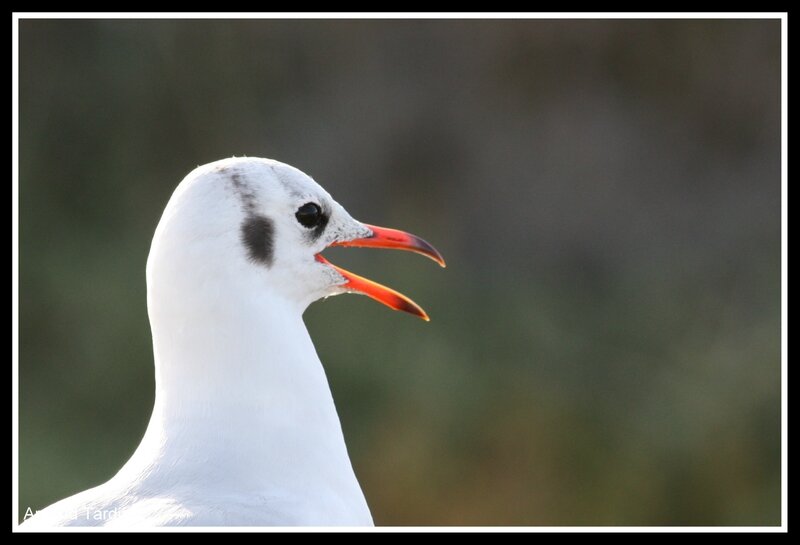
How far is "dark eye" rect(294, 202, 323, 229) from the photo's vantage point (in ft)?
7.75

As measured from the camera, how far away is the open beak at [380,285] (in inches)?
96.7

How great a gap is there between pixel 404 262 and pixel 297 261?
3.67 meters

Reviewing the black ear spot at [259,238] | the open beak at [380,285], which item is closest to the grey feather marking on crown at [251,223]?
the black ear spot at [259,238]

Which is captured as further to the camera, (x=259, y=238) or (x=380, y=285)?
(x=380, y=285)

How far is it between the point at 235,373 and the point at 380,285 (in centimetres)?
38

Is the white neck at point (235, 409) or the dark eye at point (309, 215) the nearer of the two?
the white neck at point (235, 409)

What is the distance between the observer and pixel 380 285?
252 centimetres

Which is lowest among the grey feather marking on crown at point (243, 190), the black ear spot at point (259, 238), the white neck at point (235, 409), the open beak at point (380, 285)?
the white neck at point (235, 409)

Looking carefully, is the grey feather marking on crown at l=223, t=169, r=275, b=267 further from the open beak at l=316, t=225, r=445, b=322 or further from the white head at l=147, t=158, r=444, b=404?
the open beak at l=316, t=225, r=445, b=322

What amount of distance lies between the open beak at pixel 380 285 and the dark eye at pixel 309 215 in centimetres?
7

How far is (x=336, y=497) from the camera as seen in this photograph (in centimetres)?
226

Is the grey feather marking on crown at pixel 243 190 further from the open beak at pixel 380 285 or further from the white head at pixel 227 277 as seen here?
the open beak at pixel 380 285

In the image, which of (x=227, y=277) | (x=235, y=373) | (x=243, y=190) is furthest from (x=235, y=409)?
(x=243, y=190)

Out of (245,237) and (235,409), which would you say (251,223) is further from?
(235,409)
